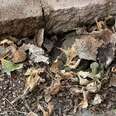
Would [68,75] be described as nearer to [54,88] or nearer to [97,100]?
[54,88]

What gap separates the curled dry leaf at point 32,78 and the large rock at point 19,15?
13.7 inches

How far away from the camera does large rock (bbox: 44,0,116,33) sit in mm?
3051

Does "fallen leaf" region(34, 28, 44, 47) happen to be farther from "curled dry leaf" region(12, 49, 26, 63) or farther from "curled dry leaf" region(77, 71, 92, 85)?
"curled dry leaf" region(77, 71, 92, 85)

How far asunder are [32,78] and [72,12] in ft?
1.88

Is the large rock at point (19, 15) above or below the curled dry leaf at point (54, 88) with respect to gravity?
above

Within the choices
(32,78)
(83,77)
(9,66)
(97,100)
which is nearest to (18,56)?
(9,66)

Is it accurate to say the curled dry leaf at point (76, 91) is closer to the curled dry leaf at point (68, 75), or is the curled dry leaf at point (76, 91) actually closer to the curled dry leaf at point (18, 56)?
the curled dry leaf at point (68, 75)

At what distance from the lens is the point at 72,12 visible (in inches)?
121

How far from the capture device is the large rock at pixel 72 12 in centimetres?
305

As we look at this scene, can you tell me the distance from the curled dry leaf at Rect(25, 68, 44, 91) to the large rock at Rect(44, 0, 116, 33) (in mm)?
396

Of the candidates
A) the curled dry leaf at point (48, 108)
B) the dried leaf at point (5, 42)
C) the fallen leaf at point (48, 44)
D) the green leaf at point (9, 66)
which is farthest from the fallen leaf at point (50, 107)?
the dried leaf at point (5, 42)

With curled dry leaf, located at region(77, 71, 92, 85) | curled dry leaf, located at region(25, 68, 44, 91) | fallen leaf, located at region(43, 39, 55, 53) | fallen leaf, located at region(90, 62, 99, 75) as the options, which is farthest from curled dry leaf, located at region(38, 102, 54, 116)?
fallen leaf, located at region(43, 39, 55, 53)

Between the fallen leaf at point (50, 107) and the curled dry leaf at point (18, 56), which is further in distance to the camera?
the curled dry leaf at point (18, 56)

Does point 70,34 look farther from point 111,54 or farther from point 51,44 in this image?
point 111,54
